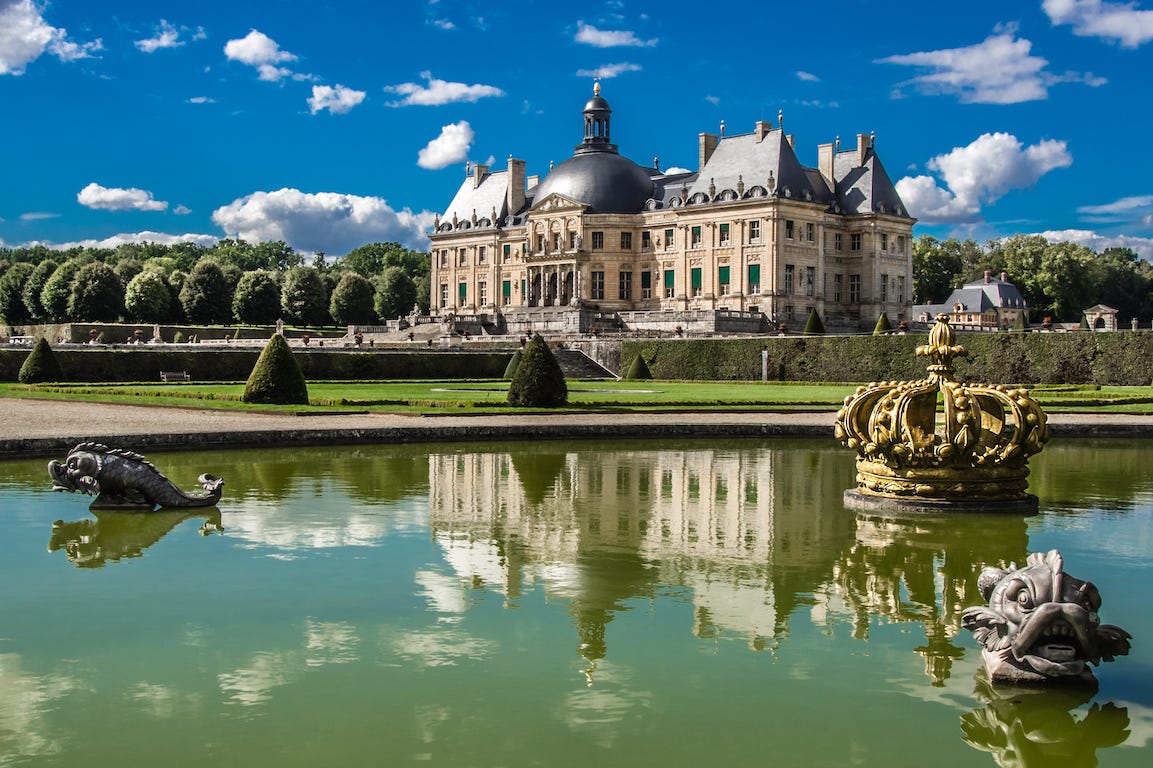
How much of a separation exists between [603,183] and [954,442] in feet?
199

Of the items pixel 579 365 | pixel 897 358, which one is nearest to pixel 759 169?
pixel 579 365

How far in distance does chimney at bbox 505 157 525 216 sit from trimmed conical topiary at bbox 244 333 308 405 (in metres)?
52.1

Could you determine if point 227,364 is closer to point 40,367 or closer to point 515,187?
point 40,367

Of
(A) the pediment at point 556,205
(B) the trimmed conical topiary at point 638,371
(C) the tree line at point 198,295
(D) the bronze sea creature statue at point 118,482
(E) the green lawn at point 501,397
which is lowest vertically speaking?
(D) the bronze sea creature statue at point 118,482

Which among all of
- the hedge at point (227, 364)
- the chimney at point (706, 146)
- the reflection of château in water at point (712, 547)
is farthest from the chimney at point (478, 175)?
the reflection of château in water at point (712, 547)

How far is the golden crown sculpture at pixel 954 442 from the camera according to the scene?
39.2 feet

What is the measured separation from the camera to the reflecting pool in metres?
5.63

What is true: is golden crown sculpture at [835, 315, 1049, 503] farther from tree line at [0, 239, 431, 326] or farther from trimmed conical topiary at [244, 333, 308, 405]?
tree line at [0, 239, 431, 326]

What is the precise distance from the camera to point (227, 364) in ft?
130

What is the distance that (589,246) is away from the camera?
232 feet

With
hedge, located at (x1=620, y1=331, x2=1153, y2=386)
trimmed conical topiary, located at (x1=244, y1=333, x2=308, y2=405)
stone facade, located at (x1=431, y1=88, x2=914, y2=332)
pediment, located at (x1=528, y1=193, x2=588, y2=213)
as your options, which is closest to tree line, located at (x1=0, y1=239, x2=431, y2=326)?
stone facade, located at (x1=431, y1=88, x2=914, y2=332)

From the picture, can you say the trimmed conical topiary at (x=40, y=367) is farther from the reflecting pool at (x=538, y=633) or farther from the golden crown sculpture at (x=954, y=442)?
the golden crown sculpture at (x=954, y=442)

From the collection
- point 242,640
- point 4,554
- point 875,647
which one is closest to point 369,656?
point 242,640

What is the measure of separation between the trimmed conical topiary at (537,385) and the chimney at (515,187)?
52562 millimetres
